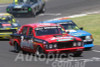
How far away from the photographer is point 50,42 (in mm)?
12289

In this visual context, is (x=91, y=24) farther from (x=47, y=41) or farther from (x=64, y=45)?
(x=47, y=41)

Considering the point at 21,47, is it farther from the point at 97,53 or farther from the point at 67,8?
the point at 67,8

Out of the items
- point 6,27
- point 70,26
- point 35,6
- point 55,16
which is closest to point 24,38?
point 70,26

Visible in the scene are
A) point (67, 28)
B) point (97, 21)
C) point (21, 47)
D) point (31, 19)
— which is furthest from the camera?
point (31, 19)

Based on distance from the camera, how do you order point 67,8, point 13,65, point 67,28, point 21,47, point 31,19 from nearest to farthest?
point 13,65 → point 21,47 → point 67,28 → point 31,19 → point 67,8

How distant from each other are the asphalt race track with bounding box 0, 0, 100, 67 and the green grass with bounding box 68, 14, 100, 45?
364 centimetres

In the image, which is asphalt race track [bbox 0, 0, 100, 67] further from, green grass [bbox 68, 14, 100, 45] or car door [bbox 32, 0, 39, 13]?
green grass [bbox 68, 14, 100, 45]

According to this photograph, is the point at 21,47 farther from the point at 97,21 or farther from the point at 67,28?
the point at 97,21

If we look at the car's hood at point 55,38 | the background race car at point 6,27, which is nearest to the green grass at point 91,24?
the background race car at point 6,27

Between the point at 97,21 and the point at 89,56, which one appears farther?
the point at 97,21

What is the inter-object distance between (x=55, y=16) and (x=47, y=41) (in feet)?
53.7

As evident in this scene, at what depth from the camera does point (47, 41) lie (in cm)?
1230

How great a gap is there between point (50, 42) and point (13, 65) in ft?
5.70

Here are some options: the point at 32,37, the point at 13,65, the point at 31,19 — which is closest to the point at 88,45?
the point at 32,37
